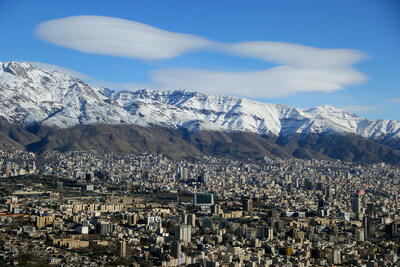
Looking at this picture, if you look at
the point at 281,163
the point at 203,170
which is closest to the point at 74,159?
the point at 203,170

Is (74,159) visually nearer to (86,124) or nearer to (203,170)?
(203,170)

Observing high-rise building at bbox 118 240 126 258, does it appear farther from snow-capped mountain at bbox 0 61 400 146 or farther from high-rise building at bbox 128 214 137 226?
snow-capped mountain at bbox 0 61 400 146

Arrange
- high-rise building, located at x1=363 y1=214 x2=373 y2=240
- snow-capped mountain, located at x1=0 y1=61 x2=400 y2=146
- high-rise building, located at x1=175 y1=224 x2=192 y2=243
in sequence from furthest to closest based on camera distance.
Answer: snow-capped mountain, located at x1=0 y1=61 x2=400 y2=146
high-rise building, located at x1=363 y1=214 x2=373 y2=240
high-rise building, located at x1=175 y1=224 x2=192 y2=243

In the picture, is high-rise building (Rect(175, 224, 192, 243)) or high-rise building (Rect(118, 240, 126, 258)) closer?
high-rise building (Rect(118, 240, 126, 258))

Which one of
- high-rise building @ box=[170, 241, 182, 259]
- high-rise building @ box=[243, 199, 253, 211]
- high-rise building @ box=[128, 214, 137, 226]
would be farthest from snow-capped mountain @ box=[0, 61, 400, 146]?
high-rise building @ box=[170, 241, 182, 259]

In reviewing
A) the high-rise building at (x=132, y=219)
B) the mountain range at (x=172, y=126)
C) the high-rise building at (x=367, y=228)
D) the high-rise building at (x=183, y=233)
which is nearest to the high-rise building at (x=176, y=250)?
the high-rise building at (x=183, y=233)

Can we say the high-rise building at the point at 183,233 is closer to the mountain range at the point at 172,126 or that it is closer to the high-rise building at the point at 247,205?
the high-rise building at the point at 247,205

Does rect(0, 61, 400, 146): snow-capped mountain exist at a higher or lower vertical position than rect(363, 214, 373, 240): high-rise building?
higher
